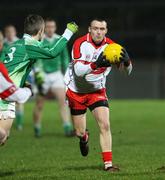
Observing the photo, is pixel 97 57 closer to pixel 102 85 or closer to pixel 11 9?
pixel 102 85

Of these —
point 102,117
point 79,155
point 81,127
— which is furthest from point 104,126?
point 79,155

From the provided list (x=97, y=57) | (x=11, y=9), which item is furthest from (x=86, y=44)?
(x=11, y=9)

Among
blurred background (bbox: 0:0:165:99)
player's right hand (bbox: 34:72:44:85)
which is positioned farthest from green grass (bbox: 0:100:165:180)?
blurred background (bbox: 0:0:165:99)

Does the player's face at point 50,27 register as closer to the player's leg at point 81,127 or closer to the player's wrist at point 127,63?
the player's leg at point 81,127

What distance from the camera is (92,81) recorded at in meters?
10.7

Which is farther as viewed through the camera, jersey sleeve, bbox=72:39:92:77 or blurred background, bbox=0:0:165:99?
blurred background, bbox=0:0:165:99

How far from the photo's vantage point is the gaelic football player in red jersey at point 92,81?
10.0m

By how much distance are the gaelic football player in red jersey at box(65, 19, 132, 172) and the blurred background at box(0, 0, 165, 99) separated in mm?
20500

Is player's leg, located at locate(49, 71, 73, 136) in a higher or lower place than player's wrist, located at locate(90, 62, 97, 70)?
lower

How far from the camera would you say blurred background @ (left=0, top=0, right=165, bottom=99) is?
32031mm

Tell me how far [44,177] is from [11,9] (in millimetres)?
23565

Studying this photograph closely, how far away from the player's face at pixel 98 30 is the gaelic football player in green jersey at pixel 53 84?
5.46 m

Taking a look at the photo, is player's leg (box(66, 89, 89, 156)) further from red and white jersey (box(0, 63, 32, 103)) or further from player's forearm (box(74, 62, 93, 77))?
red and white jersey (box(0, 63, 32, 103))

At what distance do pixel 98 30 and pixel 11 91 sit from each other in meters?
2.32
